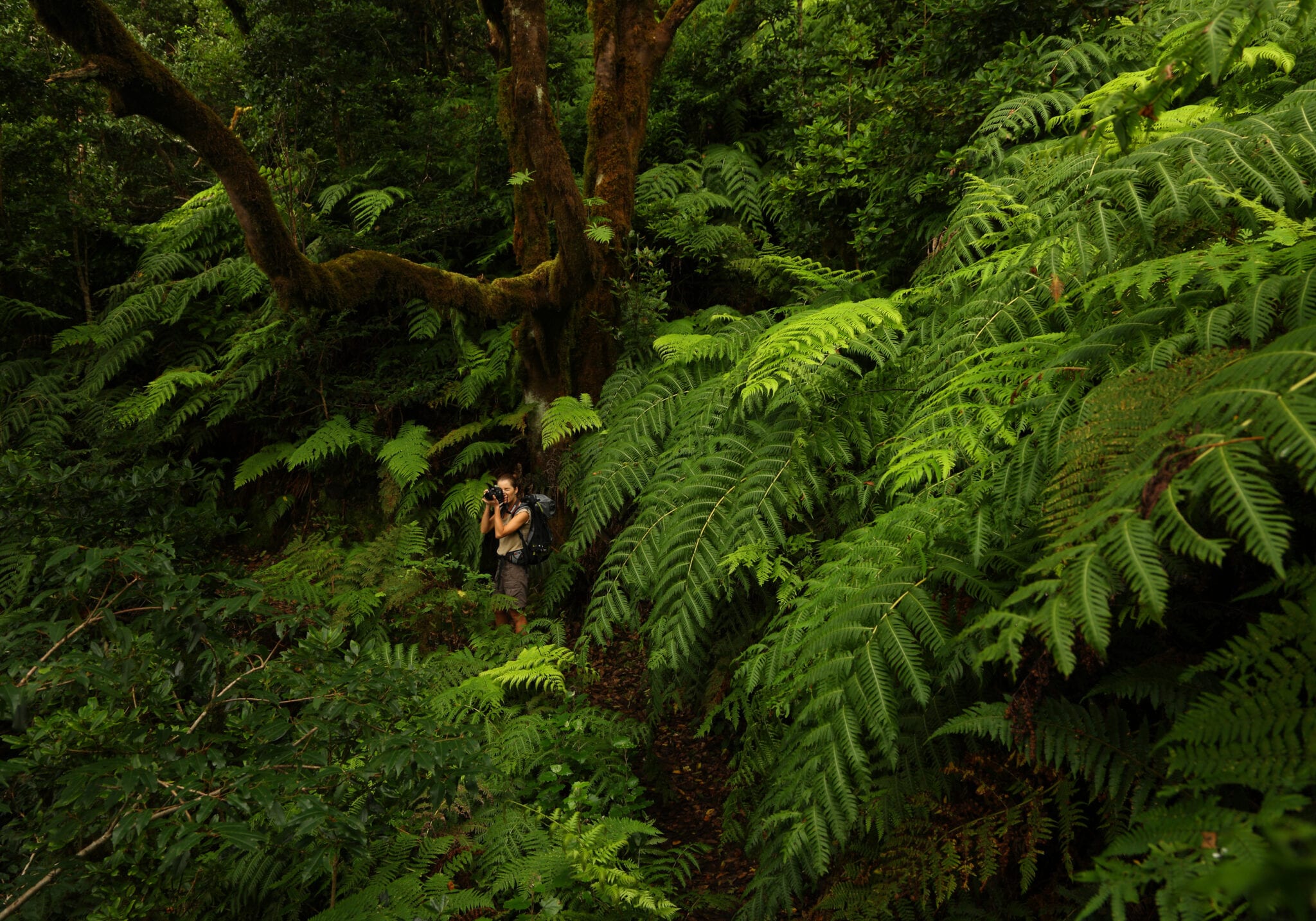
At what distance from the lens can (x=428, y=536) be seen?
581 centimetres

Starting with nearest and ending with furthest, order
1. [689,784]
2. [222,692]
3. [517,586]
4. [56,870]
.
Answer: [56,870] < [222,692] < [689,784] < [517,586]

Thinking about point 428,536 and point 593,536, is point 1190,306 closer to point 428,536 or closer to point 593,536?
point 593,536

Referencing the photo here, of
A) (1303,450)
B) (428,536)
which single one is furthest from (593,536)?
(1303,450)

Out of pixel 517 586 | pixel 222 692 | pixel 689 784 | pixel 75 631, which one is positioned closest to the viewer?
pixel 75 631

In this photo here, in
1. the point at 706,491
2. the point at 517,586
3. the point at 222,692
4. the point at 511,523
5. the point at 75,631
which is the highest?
the point at 75,631

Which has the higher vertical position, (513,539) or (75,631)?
(75,631)

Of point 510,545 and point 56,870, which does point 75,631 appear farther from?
point 510,545

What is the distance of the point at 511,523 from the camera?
15.7 feet

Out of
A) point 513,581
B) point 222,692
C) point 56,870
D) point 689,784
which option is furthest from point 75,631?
point 513,581

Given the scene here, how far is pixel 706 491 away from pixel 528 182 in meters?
2.68

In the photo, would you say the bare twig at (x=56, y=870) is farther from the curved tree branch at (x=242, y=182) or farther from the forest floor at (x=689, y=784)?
the curved tree branch at (x=242, y=182)

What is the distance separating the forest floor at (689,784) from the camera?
296cm

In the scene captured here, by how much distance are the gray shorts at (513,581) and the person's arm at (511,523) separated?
0.22 m

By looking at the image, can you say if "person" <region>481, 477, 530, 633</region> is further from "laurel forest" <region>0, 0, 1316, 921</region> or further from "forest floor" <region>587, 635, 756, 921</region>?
"forest floor" <region>587, 635, 756, 921</region>
